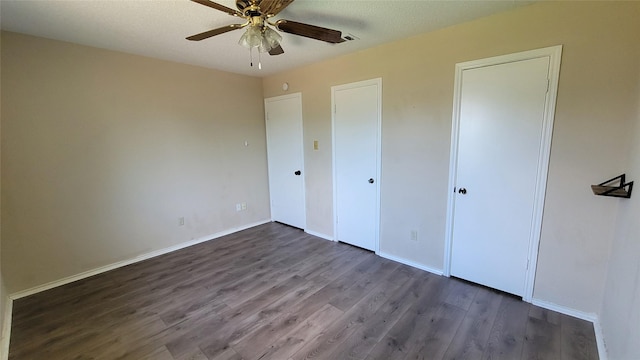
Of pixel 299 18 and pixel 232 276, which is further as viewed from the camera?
pixel 232 276

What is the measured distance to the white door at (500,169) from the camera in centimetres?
209

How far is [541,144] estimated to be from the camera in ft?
6.78

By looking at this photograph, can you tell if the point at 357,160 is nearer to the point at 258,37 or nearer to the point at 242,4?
the point at 258,37

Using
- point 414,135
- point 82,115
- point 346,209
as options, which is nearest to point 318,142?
point 346,209

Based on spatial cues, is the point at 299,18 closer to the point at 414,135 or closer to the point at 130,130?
the point at 414,135

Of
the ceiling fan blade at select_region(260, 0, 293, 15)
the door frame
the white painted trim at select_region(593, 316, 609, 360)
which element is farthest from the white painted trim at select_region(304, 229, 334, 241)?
the ceiling fan blade at select_region(260, 0, 293, 15)

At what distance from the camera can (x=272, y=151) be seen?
438 centimetres

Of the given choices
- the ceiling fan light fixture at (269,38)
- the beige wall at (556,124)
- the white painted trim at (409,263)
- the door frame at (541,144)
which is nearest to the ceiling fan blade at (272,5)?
the ceiling fan light fixture at (269,38)

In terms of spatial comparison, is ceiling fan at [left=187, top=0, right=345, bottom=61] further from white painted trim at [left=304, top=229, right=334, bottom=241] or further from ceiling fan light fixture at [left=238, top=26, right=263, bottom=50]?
white painted trim at [left=304, top=229, right=334, bottom=241]

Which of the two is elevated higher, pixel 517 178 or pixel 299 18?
pixel 299 18

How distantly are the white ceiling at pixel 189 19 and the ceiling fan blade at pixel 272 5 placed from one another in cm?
33

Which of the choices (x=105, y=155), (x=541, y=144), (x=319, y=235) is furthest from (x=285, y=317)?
(x=105, y=155)

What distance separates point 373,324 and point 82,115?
346 centimetres

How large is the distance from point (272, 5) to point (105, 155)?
8.37 feet
